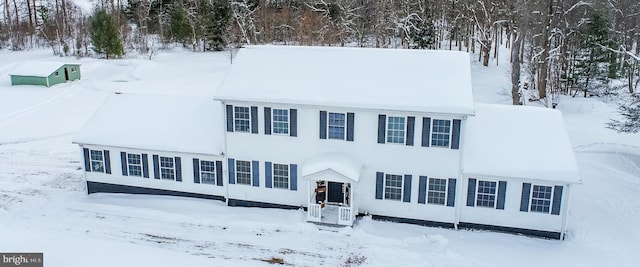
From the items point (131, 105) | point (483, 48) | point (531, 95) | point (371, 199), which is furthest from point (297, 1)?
point (371, 199)

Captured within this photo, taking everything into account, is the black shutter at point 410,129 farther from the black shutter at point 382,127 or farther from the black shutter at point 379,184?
the black shutter at point 379,184

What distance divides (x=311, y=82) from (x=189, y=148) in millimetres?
5251

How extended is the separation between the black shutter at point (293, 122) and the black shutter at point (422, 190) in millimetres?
4726

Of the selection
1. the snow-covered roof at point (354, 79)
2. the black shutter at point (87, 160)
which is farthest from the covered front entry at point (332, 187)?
the black shutter at point (87, 160)

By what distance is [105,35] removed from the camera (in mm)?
53438

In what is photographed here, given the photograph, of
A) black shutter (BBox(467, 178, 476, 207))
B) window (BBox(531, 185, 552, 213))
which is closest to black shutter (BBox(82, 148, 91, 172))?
black shutter (BBox(467, 178, 476, 207))

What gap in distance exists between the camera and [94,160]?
22.3m

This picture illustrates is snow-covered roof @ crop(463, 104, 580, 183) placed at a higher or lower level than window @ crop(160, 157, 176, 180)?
higher

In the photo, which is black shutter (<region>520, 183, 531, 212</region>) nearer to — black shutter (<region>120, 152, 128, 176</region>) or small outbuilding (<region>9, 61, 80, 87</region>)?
black shutter (<region>120, 152, 128, 176</region>)

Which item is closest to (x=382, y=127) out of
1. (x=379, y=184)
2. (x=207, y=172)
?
(x=379, y=184)

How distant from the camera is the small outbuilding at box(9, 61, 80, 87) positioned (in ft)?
140

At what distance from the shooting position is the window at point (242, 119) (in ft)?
66.0

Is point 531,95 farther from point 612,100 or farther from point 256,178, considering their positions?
point 256,178

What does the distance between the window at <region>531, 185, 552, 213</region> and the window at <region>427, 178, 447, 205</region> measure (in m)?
2.91
